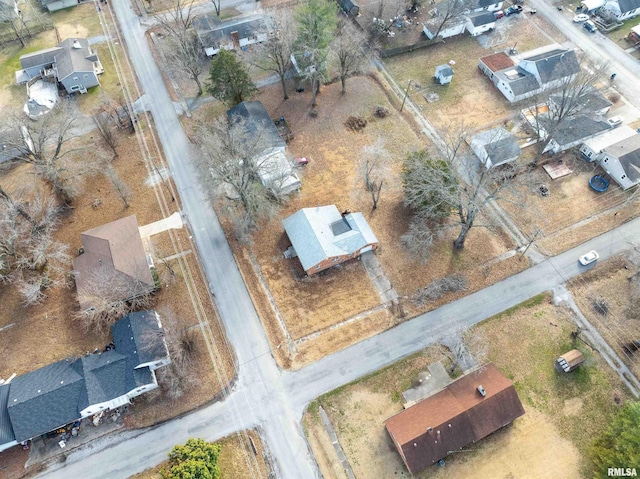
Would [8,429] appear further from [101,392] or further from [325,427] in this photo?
[325,427]

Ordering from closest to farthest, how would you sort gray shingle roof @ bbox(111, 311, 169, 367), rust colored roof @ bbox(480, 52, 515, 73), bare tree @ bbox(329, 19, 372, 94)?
gray shingle roof @ bbox(111, 311, 169, 367), bare tree @ bbox(329, 19, 372, 94), rust colored roof @ bbox(480, 52, 515, 73)

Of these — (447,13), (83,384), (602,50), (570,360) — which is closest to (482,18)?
(447,13)

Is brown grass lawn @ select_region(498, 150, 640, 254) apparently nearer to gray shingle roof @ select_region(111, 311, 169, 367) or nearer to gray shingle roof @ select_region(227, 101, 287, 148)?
gray shingle roof @ select_region(227, 101, 287, 148)

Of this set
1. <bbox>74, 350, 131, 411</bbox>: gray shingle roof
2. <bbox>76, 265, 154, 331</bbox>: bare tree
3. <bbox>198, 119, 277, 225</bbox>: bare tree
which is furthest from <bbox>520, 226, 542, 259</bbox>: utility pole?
<bbox>74, 350, 131, 411</bbox>: gray shingle roof

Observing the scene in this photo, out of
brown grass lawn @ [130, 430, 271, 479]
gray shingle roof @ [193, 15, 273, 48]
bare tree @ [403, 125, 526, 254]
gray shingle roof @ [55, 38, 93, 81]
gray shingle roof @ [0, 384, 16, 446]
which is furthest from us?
gray shingle roof @ [193, 15, 273, 48]

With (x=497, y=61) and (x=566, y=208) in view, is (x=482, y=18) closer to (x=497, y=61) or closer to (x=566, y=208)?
(x=497, y=61)

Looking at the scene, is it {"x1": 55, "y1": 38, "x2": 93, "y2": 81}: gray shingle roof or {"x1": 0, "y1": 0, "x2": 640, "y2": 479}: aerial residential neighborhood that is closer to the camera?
{"x1": 0, "y1": 0, "x2": 640, "y2": 479}: aerial residential neighborhood

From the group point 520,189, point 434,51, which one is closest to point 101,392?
point 520,189

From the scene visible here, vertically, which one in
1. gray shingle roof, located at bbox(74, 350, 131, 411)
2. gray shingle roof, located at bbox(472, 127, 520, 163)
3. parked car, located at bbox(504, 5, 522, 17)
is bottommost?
gray shingle roof, located at bbox(74, 350, 131, 411)
